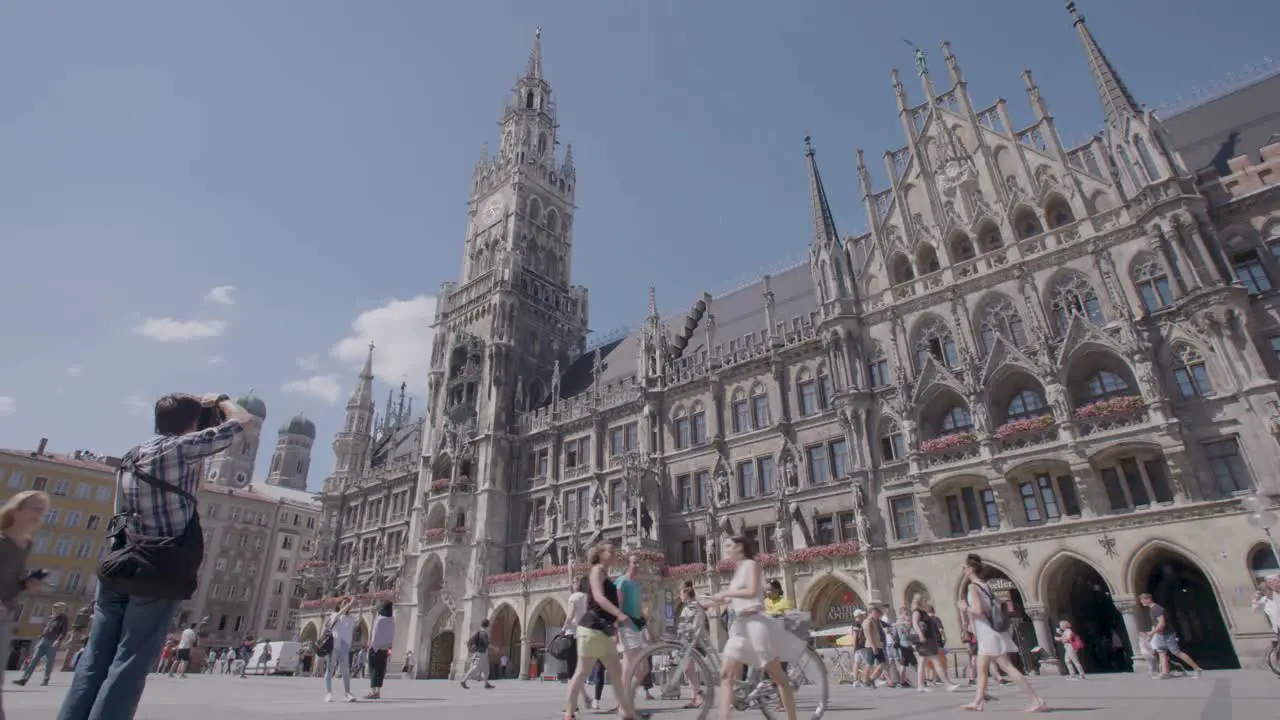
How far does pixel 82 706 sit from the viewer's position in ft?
12.8

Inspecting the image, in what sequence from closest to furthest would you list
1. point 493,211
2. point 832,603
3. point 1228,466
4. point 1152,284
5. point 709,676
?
point 709,676, point 1228,466, point 1152,284, point 832,603, point 493,211

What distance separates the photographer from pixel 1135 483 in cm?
2180

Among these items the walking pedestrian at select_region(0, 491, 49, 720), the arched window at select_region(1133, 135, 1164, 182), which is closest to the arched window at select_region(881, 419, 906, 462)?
the arched window at select_region(1133, 135, 1164, 182)

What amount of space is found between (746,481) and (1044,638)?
12.9 meters

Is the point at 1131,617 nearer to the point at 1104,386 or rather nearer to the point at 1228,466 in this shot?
the point at 1228,466

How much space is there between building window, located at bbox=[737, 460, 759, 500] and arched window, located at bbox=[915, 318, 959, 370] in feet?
28.1

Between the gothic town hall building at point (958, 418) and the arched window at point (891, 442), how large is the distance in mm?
227

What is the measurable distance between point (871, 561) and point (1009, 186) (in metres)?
16.2

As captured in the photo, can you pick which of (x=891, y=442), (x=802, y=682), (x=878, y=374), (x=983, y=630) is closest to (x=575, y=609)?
(x=802, y=682)

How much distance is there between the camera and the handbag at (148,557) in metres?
3.95

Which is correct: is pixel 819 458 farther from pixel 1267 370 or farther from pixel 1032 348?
pixel 1267 370

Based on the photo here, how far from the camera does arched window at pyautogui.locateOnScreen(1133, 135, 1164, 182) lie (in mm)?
23500

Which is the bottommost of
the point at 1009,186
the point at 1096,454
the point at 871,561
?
the point at 871,561

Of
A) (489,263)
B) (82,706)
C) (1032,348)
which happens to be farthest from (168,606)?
(489,263)
